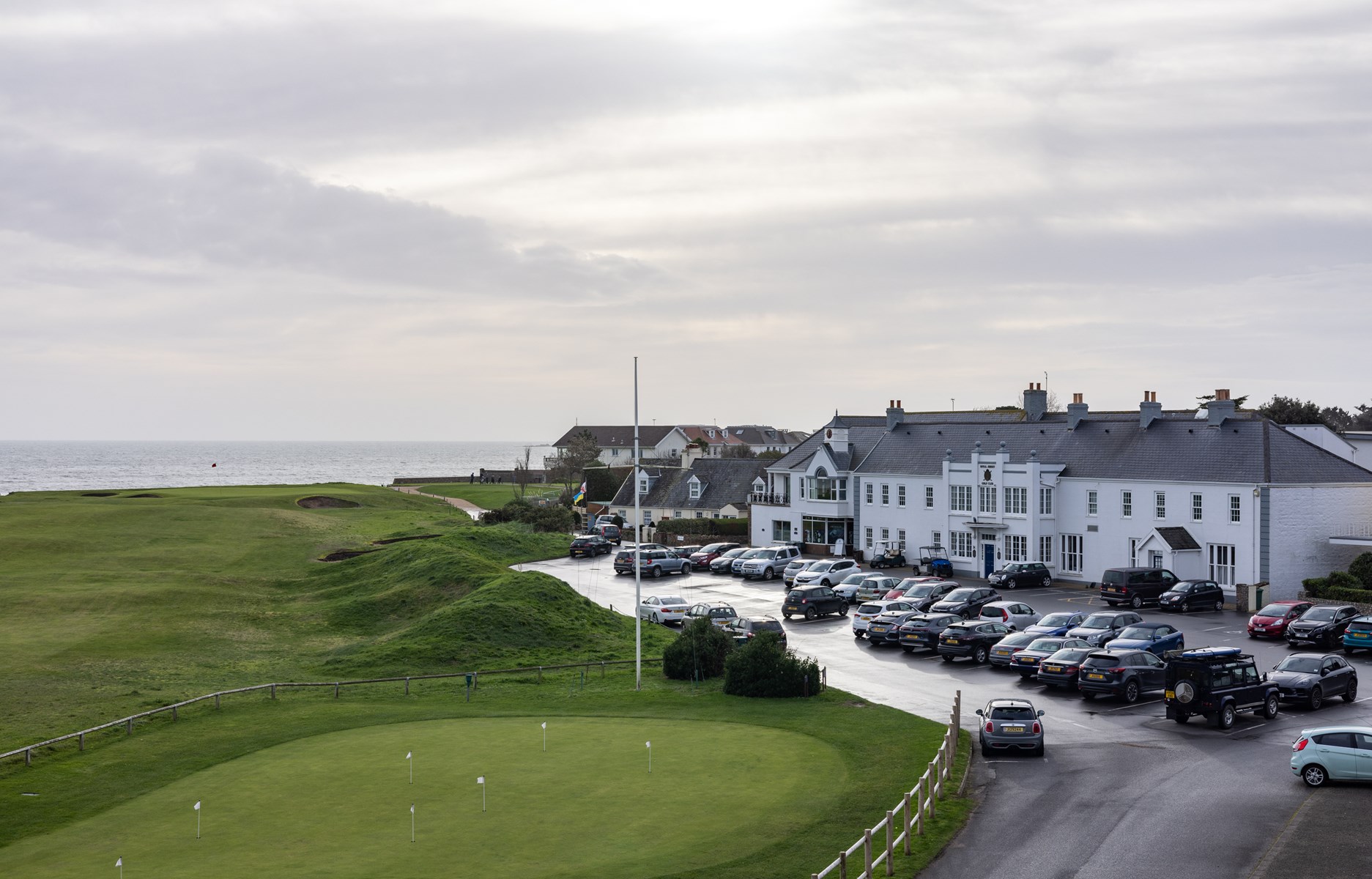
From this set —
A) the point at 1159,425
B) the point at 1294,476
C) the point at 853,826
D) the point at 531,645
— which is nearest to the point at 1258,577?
the point at 1294,476

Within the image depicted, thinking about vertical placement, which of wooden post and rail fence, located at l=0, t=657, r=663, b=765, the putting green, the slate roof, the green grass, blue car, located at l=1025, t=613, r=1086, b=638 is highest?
the slate roof

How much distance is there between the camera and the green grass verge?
2108 centimetres

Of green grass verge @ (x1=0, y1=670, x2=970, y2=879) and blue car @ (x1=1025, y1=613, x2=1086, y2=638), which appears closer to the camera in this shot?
green grass verge @ (x1=0, y1=670, x2=970, y2=879)

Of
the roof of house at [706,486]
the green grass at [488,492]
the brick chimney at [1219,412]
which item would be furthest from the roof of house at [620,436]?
the brick chimney at [1219,412]

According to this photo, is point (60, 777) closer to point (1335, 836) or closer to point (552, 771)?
point (552, 771)

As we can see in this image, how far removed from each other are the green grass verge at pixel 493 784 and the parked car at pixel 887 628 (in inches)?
406

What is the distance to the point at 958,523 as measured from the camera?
71625 millimetres

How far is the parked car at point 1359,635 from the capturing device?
42.7 meters

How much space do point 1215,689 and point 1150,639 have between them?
32.8 feet

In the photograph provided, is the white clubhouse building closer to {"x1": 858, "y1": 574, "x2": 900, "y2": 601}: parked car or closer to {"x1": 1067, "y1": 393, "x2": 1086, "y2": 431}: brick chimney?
{"x1": 1067, "y1": 393, "x2": 1086, "y2": 431}: brick chimney

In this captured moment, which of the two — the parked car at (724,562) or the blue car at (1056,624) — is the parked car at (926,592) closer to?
the blue car at (1056,624)

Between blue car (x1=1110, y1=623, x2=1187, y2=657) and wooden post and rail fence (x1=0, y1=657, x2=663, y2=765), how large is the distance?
56.1ft

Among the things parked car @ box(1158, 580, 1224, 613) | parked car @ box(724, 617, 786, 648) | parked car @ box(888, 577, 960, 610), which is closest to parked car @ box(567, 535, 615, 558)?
parked car @ box(888, 577, 960, 610)

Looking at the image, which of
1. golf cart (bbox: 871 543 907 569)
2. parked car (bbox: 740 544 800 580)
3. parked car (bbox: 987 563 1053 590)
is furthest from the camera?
golf cart (bbox: 871 543 907 569)
